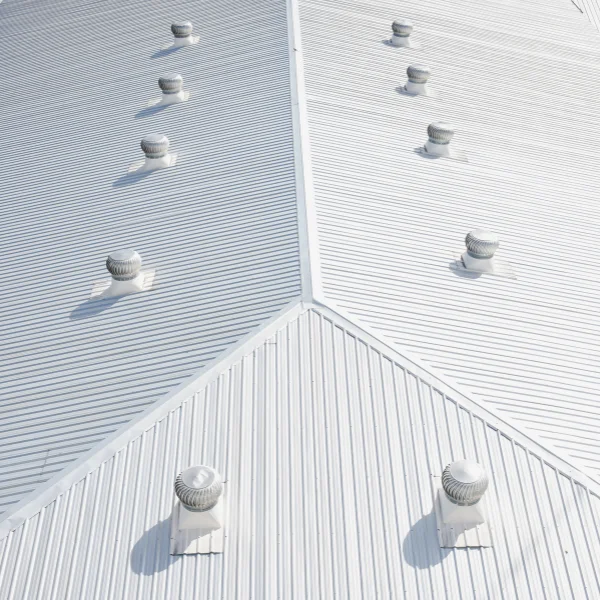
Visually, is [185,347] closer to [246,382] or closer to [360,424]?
[246,382]

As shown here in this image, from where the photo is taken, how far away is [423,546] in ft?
36.2

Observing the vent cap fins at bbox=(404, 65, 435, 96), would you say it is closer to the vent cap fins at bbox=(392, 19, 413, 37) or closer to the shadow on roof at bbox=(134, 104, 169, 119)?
the vent cap fins at bbox=(392, 19, 413, 37)

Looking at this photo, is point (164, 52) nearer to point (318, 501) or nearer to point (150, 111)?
point (150, 111)

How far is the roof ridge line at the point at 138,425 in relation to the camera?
11805mm

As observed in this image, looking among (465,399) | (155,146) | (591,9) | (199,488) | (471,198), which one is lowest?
(591,9)

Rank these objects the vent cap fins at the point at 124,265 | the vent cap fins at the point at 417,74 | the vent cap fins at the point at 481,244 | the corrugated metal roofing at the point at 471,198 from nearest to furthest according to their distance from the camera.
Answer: the corrugated metal roofing at the point at 471,198
the vent cap fins at the point at 124,265
the vent cap fins at the point at 481,244
the vent cap fins at the point at 417,74

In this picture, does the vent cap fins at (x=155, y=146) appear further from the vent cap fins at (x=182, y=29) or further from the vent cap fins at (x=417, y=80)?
the vent cap fins at (x=182, y=29)

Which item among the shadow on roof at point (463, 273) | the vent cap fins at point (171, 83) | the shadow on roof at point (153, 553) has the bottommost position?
the shadow on roof at point (463, 273)

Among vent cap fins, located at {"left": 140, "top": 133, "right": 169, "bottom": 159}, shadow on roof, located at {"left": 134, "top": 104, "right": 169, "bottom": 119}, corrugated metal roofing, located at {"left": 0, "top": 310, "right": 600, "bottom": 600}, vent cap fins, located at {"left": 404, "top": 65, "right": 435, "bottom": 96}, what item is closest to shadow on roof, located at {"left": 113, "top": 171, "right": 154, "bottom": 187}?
vent cap fins, located at {"left": 140, "top": 133, "right": 169, "bottom": 159}

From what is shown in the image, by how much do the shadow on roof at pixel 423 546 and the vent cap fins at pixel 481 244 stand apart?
22.2 ft

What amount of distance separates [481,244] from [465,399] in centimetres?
444

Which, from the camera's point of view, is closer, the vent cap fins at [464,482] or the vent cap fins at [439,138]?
the vent cap fins at [464,482]

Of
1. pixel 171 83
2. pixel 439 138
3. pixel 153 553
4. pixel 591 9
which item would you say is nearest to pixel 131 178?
pixel 171 83

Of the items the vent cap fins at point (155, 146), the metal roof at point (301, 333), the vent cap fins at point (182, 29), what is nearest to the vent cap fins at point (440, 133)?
the metal roof at point (301, 333)
